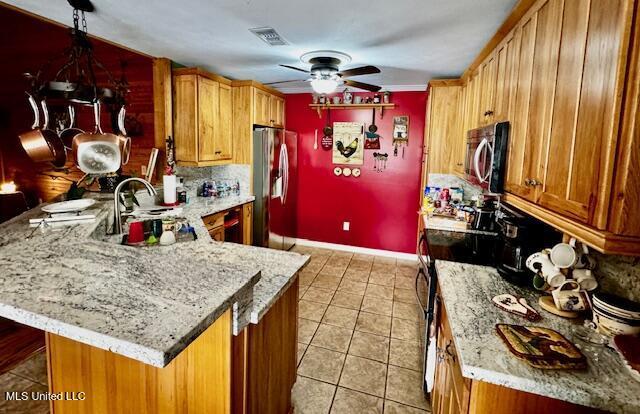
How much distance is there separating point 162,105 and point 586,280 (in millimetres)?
3747

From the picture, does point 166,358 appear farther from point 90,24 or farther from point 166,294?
point 90,24

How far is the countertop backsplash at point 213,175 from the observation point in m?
4.02

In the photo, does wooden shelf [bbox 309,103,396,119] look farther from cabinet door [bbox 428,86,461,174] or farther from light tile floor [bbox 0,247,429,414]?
light tile floor [bbox 0,247,429,414]

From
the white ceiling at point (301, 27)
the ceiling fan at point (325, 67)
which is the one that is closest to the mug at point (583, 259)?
the white ceiling at point (301, 27)

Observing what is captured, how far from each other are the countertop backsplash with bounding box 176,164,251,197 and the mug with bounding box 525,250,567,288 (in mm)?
3381

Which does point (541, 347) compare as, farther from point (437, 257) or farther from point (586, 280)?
point (437, 257)

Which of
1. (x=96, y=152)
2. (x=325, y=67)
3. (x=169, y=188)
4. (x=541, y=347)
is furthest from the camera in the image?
(x=169, y=188)

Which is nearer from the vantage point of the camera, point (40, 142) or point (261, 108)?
point (40, 142)

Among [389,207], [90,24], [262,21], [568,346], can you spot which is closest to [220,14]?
[262,21]

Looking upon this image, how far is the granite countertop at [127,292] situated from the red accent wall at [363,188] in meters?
3.30

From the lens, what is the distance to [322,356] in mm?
2494

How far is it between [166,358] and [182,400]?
605mm

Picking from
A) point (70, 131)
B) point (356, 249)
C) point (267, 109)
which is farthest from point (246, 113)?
point (356, 249)

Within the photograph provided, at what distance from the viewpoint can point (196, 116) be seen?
3504 mm
